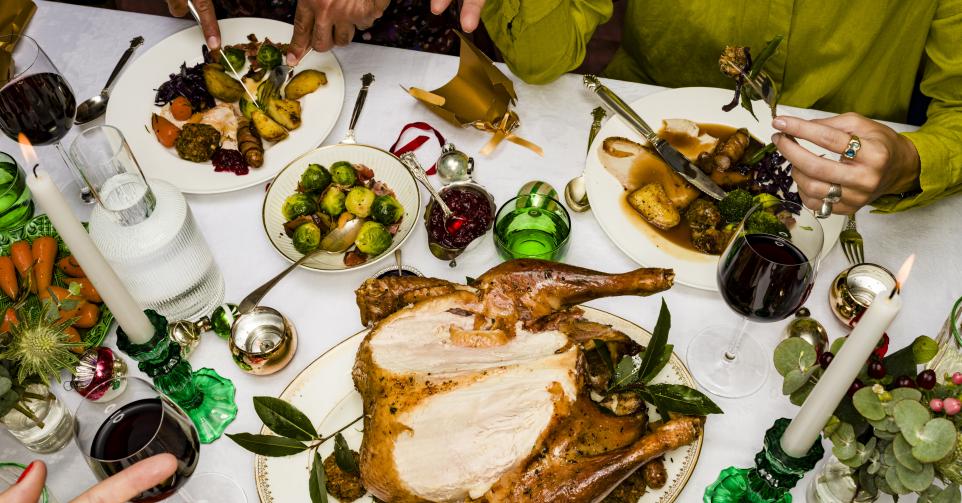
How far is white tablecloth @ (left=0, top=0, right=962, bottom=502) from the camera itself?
1296 mm

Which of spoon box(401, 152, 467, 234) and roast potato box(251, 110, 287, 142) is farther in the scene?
roast potato box(251, 110, 287, 142)

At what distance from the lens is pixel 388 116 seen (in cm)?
176

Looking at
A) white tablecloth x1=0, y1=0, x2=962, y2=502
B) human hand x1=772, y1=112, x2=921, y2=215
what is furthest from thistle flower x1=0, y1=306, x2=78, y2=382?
human hand x1=772, y1=112, x2=921, y2=215

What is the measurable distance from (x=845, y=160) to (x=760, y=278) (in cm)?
46

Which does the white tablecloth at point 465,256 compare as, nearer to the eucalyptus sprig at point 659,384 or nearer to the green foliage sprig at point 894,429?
the eucalyptus sprig at point 659,384

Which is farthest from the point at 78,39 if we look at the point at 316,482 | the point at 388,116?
the point at 316,482

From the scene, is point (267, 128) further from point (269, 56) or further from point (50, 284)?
point (50, 284)

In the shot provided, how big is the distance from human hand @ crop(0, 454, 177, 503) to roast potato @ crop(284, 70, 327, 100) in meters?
1.07

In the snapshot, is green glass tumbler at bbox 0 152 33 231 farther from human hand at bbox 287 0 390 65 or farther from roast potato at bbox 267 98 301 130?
human hand at bbox 287 0 390 65

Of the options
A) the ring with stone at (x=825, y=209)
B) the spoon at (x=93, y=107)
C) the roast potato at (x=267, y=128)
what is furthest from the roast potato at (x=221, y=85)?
the ring with stone at (x=825, y=209)

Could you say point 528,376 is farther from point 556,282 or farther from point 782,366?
point 782,366

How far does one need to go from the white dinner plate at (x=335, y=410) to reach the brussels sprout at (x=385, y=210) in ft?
0.91

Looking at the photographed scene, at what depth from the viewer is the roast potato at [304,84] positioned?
1.74 meters

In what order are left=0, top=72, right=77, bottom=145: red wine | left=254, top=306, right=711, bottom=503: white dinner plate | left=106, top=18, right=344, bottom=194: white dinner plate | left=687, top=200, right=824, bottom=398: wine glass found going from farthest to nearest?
left=106, top=18, right=344, bottom=194: white dinner plate
left=0, top=72, right=77, bottom=145: red wine
left=254, top=306, right=711, bottom=503: white dinner plate
left=687, top=200, right=824, bottom=398: wine glass
